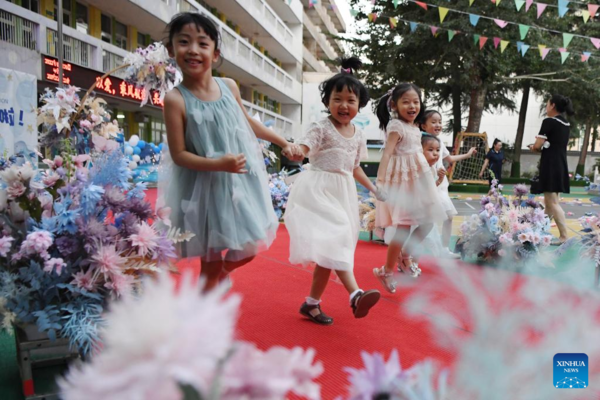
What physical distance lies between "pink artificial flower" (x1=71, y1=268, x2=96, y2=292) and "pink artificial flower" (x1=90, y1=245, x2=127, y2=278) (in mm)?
35

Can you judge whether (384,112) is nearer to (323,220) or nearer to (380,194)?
(380,194)

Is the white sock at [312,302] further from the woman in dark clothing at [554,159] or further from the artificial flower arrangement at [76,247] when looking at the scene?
the woman in dark clothing at [554,159]

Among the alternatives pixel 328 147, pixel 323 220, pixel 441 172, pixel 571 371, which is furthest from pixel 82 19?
pixel 571 371

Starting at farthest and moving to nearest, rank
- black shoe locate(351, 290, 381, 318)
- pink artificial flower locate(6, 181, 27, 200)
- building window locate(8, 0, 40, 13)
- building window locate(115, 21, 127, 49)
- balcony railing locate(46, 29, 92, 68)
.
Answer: building window locate(115, 21, 127, 49)
building window locate(8, 0, 40, 13)
balcony railing locate(46, 29, 92, 68)
black shoe locate(351, 290, 381, 318)
pink artificial flower locate(6, 181, 27, 200)

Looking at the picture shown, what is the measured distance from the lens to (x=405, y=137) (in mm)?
3605

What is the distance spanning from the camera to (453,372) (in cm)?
43

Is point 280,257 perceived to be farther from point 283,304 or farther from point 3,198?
point 3,198

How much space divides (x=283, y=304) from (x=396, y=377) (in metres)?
2.71

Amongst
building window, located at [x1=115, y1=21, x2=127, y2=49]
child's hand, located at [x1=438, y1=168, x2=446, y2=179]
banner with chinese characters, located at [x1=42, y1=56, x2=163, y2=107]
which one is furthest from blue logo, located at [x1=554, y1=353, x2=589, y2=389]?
building window, located at [x1=115, y1=21, x2=127, y2=49]

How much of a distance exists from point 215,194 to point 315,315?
926 mm

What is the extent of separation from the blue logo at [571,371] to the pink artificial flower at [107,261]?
1.36 m

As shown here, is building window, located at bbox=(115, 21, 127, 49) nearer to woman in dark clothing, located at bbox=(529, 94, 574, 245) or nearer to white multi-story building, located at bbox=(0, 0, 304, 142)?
white multi-story building, located at bbox=(0, 0, 304, 142)

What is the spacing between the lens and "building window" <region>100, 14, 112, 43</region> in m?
12.6

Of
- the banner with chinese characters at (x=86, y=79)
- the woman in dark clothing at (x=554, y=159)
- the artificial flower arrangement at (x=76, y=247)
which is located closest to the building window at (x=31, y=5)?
the banner with chinese characters at (x=86, y=79)
